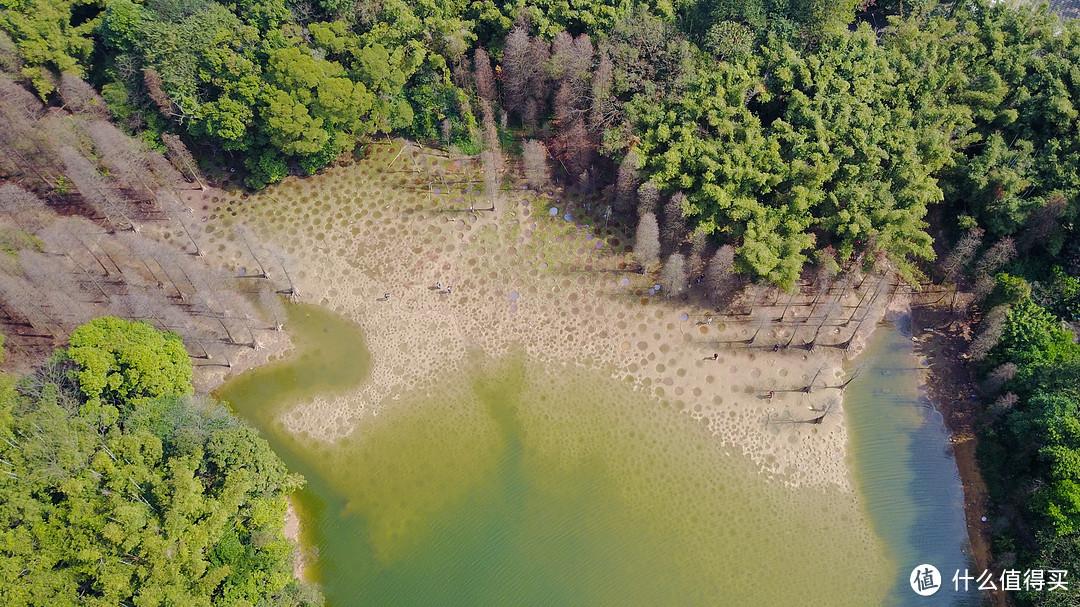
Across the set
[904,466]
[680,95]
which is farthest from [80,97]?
[904,466]

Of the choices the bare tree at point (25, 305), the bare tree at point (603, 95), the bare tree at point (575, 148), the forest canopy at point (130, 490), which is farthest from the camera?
the bare tree at point (575, 148)

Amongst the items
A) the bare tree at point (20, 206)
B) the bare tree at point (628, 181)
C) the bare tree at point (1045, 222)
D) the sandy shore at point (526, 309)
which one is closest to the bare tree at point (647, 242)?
the sandy shore at point (526, 309)

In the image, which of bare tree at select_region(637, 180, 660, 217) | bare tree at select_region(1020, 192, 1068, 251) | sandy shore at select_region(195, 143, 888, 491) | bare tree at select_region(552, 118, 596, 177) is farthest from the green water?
bare tree at select_region(1020, 192, 1068, 251)

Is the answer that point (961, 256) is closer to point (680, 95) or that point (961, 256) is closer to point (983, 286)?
point (983, 286)

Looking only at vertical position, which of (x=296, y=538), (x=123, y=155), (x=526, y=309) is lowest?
Answer: (x=296, y=538)

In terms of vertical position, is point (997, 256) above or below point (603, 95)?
below

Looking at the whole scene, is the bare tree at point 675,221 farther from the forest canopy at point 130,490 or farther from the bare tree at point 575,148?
the forest canopy at point 130,490
